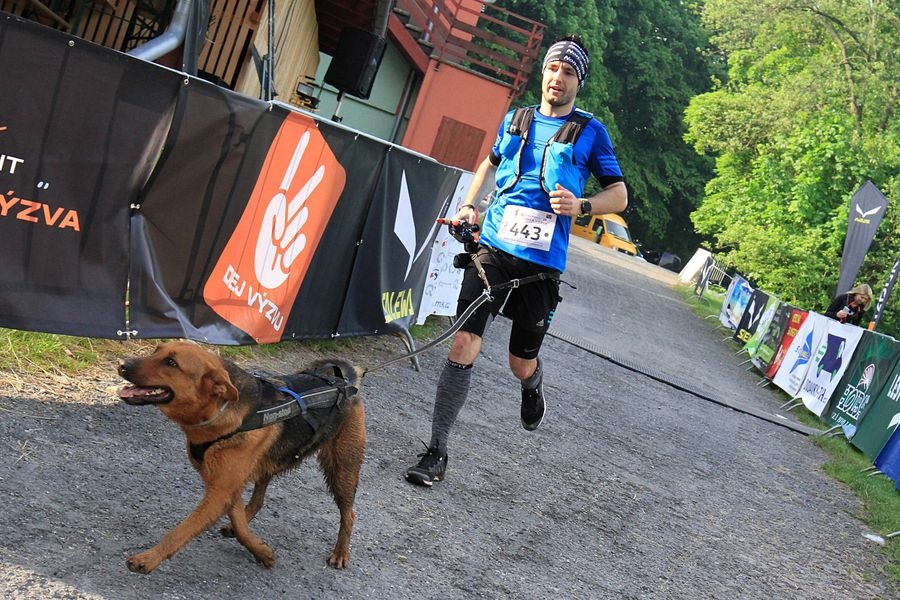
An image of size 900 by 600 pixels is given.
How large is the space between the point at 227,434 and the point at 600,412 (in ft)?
20.0

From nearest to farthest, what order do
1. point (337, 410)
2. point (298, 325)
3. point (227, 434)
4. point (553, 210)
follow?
point (227, 434) < point (337, 410) < point (553, 210) < point (298, 325)

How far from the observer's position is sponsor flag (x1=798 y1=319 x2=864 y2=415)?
45.4 ft

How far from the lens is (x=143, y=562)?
3461 millimetres

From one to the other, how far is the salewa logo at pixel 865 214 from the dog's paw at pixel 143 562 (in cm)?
1911

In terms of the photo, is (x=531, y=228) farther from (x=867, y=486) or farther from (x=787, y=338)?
(x=787, y=338)

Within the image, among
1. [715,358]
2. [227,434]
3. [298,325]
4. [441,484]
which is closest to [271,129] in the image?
[298,325]

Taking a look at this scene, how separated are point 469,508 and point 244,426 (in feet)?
6.84

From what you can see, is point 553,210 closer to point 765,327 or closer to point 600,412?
point 600,412

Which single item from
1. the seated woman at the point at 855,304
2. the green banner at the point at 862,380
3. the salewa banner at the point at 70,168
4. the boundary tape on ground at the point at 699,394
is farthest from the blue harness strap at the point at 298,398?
the seated woman at the point at 855,304

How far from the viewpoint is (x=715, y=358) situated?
1820 cm

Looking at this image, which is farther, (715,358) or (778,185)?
(778,185)

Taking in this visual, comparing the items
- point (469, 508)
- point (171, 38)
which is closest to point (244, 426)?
point (469, 508)

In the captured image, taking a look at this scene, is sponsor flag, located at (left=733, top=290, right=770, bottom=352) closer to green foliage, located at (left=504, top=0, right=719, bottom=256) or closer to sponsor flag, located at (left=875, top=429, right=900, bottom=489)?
sponsor flag, located at (left=875, top=429, right=900, bottom=489)

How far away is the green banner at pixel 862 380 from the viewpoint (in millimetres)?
11977
